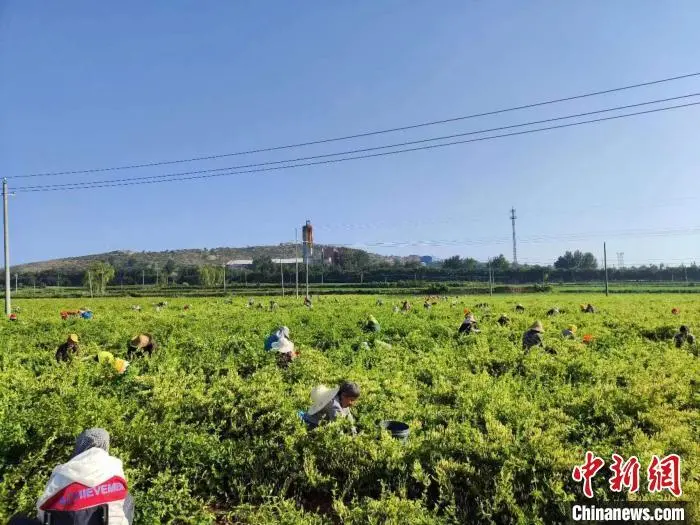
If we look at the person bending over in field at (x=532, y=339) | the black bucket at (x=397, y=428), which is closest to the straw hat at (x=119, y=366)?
the black bucket at (x=397, y=428)

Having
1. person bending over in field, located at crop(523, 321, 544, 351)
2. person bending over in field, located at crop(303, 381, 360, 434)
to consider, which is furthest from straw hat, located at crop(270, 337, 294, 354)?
person bending over in field, located at crop(523, 321, 544, 351)

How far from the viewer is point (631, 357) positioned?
Result: 415 inches

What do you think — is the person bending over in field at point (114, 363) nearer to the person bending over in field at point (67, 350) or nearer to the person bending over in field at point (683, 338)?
the person bending over in field at point (67, 350)

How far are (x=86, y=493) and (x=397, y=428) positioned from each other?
136 inches

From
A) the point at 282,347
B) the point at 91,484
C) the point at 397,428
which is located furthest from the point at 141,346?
the point at 91,484

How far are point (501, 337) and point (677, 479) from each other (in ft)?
30.3

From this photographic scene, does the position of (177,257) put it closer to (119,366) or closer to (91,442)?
(119,366)

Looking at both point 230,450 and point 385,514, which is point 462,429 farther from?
point 230,450

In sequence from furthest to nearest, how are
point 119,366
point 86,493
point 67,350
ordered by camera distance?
point 67,350, point 119,366, point 86,493

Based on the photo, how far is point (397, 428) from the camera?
20.2ft

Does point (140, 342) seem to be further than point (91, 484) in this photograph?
Yes

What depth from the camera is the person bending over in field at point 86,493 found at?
3.57 m

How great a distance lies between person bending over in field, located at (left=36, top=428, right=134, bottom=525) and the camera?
11.7ft

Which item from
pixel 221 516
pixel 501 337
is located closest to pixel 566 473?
pixel 221 516
